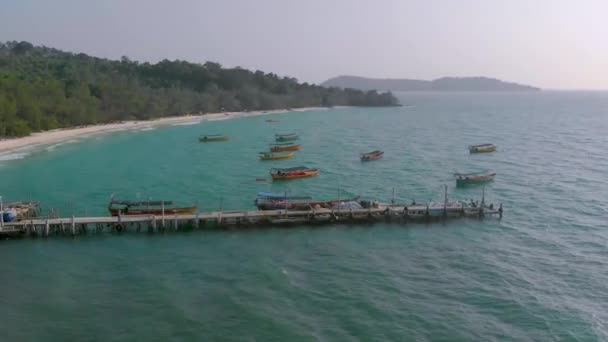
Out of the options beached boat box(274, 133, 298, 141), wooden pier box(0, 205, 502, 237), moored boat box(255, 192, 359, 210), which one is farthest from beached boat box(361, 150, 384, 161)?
wooden pier box(0, 205, 502, 237)

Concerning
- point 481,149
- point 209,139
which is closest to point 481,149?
point 481,149

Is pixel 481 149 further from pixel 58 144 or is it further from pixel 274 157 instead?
pixel 58 144

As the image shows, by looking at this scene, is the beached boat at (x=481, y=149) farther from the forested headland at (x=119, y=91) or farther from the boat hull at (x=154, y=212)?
the forested headland at (x=119, y=91)

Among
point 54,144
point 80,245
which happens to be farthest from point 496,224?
point 54,144

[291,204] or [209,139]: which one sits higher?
[209,139]

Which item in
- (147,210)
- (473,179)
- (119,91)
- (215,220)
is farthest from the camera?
(119,91)

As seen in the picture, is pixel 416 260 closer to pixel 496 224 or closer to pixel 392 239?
pixel 392 239

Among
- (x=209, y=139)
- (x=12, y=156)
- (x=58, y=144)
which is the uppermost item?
(x=58, y=144)

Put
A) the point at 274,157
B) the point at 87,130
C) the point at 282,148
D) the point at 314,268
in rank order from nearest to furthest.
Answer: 1. the point at 314,268
2. the point at 274,157
3. the point at 282,148
4. the point at 87,130
